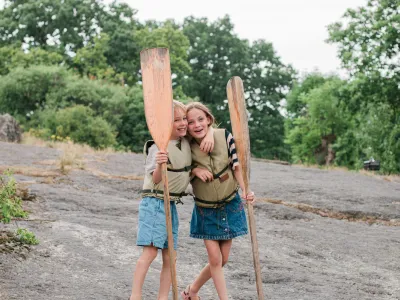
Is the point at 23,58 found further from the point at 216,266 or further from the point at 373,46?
the point at 216,266

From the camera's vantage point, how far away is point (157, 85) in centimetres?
450

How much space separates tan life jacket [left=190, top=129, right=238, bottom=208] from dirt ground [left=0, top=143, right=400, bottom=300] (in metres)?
1.08

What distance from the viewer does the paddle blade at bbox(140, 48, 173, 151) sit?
446 centimetres

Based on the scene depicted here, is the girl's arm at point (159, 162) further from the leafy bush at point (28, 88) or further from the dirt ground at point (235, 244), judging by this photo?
the leafy bush at point (28, 88)

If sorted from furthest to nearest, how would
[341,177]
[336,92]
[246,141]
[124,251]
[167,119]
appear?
[336,92] → [341,177] → [124,251] → [246,141] → [167,119]

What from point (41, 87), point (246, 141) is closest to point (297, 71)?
point (41, 87)

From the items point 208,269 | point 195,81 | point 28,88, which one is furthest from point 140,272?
point 195,81

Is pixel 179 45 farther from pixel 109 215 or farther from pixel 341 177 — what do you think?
pixel 109 215

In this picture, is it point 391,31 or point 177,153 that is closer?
point 177,153

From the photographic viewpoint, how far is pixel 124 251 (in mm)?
6652

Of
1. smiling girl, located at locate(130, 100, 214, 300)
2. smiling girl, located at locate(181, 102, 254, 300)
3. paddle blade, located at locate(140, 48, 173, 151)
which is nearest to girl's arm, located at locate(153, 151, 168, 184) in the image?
smiling girl, located at locate(130, 100, 214, 300)

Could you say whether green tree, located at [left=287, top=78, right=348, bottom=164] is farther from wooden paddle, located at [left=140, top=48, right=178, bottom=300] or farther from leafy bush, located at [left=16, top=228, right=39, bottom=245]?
wooden paddle, located at [left=140, top=48, right=178, bottom=300]

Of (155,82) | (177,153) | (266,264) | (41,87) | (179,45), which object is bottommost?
(266,264)

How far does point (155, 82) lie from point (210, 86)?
42194 millimetres
